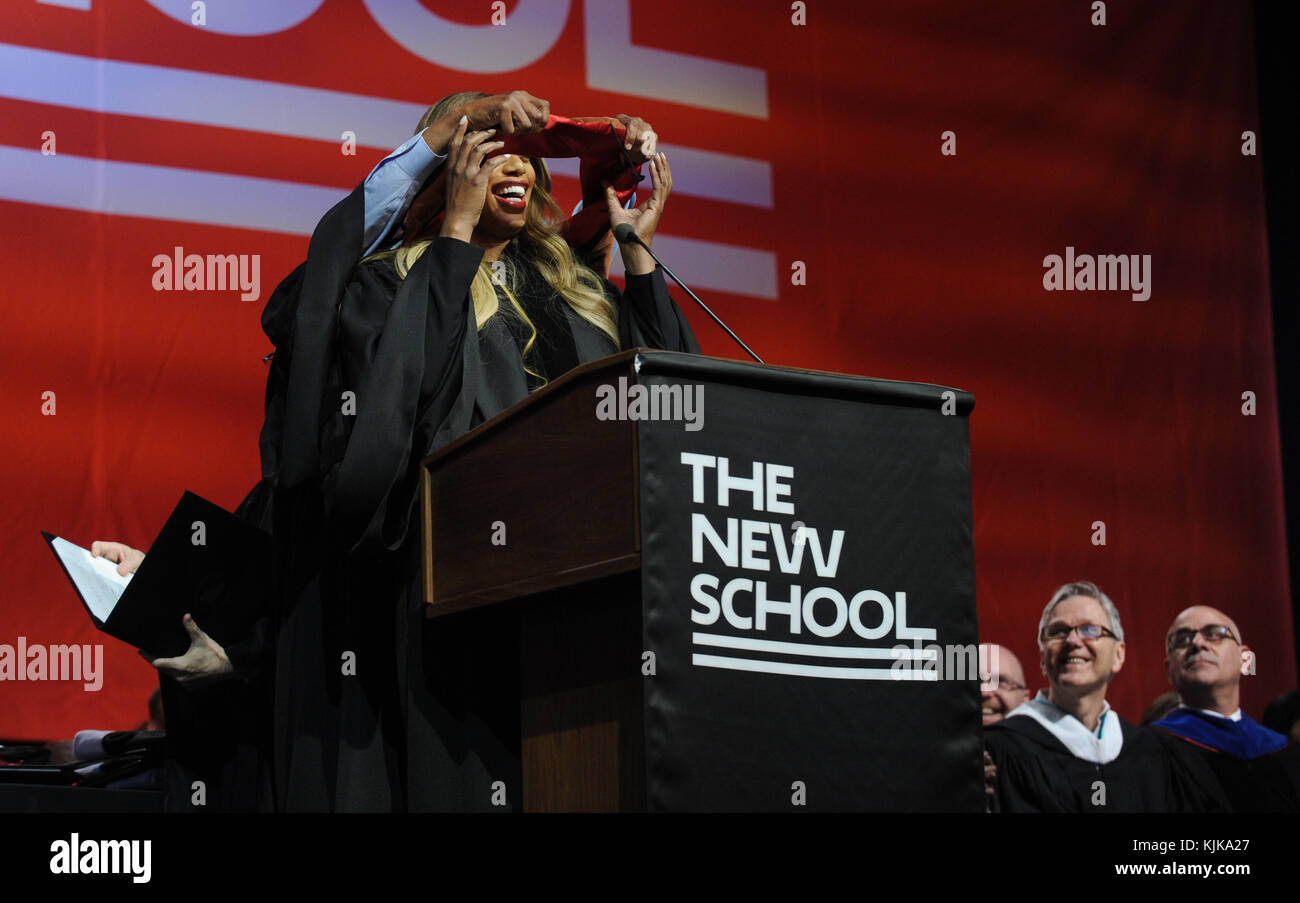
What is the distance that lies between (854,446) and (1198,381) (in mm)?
3691

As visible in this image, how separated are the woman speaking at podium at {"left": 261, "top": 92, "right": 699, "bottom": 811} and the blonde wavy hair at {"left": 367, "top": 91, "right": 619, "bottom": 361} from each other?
0.04 feet

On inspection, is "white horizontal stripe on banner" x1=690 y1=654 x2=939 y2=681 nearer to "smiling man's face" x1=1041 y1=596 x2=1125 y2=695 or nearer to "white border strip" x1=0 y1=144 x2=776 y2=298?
"white border strip" x1=0 y1=144 x2=776 y2=298

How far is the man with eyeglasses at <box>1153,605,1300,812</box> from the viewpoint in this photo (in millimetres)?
4004

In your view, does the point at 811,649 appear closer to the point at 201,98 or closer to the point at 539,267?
the point at 539,267

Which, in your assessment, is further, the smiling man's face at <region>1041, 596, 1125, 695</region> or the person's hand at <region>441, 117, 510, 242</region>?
the smiling man's face at <region>1041, 596, 1125, 695</region>

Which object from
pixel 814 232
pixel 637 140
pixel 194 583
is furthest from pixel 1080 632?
pixel 194 583

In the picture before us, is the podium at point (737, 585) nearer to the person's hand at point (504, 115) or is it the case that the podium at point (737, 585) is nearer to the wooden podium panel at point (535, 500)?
the wooden podium panel at point (535, 500)

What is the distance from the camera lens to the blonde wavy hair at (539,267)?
2330 millimetres

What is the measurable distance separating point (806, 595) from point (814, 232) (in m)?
2.90

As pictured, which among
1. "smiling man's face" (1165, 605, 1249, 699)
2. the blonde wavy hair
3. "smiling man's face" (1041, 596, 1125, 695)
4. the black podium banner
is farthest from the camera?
"smiling man's face" (1165, 605, 1249, 699)

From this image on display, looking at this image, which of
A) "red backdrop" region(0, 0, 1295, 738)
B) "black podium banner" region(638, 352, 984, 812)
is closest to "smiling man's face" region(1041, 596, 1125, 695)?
"red backdrop" region(0, 0, 1295, 738)

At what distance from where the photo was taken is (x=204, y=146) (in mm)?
3434
